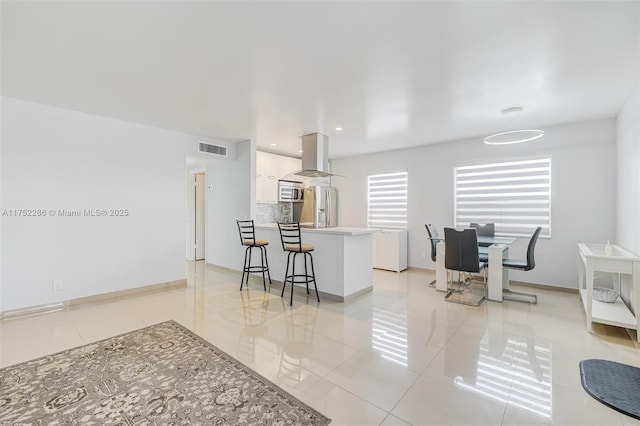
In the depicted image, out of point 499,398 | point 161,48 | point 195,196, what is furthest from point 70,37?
point 195,196

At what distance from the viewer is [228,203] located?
18.5 feet

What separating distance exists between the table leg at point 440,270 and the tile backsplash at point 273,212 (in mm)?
3571

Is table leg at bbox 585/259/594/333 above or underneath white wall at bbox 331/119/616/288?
underneath

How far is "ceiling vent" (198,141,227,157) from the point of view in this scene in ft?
16.6

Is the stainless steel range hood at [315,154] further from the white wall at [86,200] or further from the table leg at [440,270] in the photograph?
the table leg at [440,270]

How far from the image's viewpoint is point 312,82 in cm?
293

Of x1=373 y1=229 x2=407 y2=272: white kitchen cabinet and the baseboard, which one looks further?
x1=373 y1=229 x2=407 y2=272: white kitchen cabinet

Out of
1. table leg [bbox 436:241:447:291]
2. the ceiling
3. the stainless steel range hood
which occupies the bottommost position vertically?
table leg [bbox 436:241:447:291]

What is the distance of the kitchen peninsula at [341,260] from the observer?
3.93 metres

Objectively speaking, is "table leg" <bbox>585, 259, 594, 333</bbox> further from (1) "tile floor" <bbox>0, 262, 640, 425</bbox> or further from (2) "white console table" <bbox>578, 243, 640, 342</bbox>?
(1) "tile floor" <bbox>0, 262, 640, 425</bbox>

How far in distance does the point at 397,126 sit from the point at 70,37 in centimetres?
395

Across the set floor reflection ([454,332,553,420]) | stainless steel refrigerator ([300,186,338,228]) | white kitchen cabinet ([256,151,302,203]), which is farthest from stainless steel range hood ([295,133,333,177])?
floor reflection ([454,332,553,420])

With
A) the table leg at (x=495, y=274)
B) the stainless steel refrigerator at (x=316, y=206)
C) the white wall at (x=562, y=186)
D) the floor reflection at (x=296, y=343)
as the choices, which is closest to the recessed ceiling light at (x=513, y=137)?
the white wall at (x=562, y=186)

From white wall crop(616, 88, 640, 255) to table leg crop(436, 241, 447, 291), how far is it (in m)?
2.10
